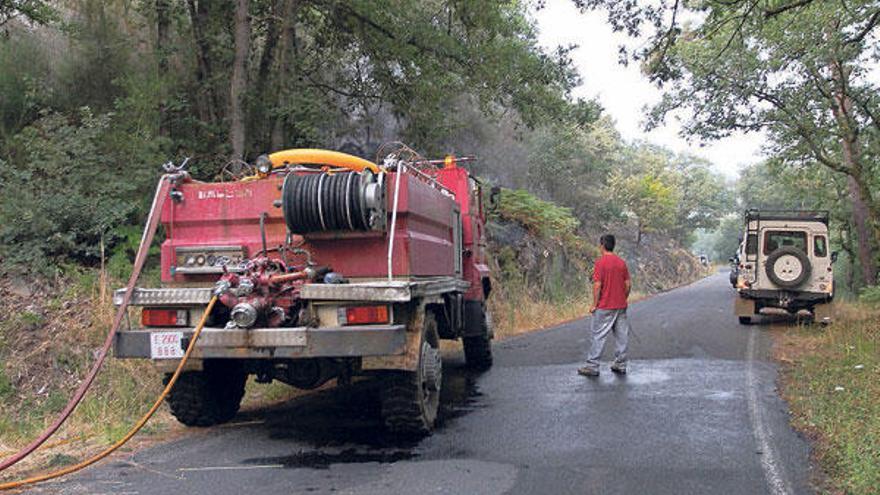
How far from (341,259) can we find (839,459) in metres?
4.15

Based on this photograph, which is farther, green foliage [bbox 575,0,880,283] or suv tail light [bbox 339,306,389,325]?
green foliage [bbox 575,0,880,283]

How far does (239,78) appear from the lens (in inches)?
504

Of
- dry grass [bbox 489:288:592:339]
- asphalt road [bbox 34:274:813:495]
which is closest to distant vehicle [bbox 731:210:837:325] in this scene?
dry grass [bbox 489:288:592:339]

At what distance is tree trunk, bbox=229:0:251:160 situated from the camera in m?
12.7

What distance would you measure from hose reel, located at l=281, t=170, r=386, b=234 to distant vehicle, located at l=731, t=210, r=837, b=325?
1284 cm

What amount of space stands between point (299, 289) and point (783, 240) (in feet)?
47.8

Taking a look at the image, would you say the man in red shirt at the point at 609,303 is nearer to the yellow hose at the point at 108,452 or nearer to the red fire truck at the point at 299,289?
the red fire truck at the point at 299,289

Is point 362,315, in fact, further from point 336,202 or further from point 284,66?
point 284,66

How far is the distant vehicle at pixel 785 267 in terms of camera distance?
54.1 feet

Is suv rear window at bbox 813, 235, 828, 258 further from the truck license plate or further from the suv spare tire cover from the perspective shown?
the truck license plate

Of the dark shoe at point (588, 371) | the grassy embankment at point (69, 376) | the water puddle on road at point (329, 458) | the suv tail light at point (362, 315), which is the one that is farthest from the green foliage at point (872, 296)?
the suv tail light at point (362, 315)

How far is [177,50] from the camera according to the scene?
14062 millimetres

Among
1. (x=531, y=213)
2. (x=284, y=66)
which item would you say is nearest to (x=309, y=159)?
(x=284, y=66)

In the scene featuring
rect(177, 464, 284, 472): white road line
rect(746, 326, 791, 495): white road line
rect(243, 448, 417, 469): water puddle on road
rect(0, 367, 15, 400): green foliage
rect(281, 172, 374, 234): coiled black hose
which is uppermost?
rect(281, 172, 374, 234): coiled black hose
